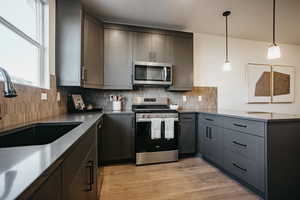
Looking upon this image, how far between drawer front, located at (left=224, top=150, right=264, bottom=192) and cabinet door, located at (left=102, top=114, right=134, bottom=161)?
1.46 m

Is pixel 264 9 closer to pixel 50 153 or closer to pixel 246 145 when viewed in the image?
pixel 246 145

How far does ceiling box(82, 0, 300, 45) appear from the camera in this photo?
227 cm

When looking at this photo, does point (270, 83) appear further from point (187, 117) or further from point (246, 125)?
point (246, 125)

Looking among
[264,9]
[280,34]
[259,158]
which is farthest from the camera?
[280,34]

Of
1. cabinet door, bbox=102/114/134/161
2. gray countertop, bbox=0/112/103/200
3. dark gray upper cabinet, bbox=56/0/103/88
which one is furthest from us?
cabinet door, bbox=102/114/134/161

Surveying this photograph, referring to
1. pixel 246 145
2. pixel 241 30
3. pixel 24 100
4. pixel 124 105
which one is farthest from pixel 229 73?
pixel 24 100

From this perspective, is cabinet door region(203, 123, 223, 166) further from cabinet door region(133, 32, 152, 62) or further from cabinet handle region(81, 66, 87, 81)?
cabinet handle region(81, 66, 87, 81)

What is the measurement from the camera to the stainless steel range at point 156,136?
8.25 ft

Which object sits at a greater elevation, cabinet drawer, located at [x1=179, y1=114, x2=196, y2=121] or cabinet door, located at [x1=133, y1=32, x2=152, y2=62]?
cabinet door, located at [x1=133, y1=32, x2=152, y2=62]

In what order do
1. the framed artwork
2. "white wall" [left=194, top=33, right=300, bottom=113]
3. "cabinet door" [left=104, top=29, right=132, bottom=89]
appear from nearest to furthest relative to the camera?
"cabinet door" [left=104, top=29, right=132, bottom=89], "white wall" [left=194, top=33, right=300, bottom=113], the framed artwork

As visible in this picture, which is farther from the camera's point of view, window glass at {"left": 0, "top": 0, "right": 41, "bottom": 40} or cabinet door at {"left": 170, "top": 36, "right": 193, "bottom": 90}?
cabinet door at {"left": 170, "top": 36, "right": 193, "bottom": 90}

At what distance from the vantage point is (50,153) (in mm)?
577

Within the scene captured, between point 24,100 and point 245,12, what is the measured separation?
10.8ft

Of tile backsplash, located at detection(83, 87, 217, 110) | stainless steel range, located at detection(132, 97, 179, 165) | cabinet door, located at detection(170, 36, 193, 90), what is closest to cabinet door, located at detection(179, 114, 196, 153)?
stainless steel range, located at detection(132, 97, 179, 165)
